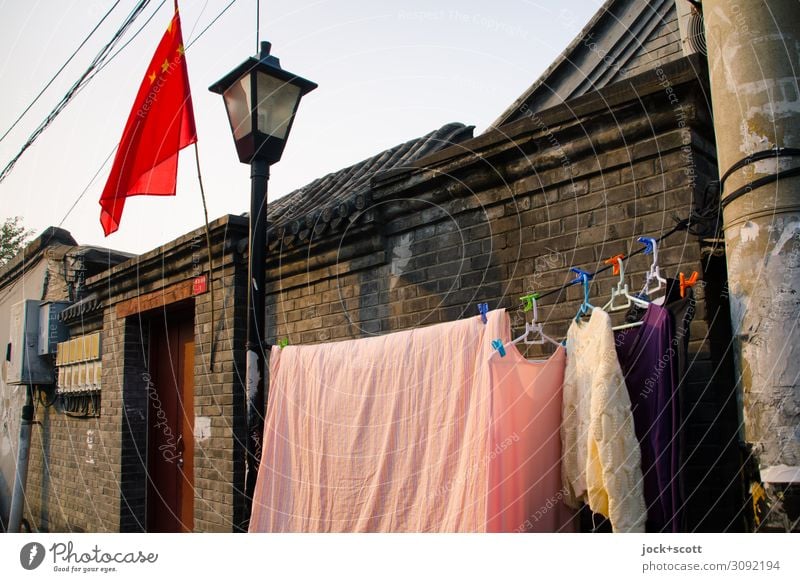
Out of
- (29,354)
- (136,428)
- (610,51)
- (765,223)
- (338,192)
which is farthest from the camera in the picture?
(29,354)

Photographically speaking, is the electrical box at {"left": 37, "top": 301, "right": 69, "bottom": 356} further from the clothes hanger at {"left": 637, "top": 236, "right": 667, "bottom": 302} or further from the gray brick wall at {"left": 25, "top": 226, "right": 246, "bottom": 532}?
the clothes hanger at {"left": 637, "top": 236, "right": 667, "bottom": 302}

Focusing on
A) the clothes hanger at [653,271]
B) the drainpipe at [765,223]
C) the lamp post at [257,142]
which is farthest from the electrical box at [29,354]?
the drainpipe at [765,223]

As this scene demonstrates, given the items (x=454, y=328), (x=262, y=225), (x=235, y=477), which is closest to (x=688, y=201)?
(x=454, y=328)

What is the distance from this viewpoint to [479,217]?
3.55m

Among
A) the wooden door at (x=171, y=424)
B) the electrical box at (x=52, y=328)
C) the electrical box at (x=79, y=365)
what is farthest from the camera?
the electrical box at (x=52, y=328)

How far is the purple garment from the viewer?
2.22 metres

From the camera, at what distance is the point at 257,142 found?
3.50 metres

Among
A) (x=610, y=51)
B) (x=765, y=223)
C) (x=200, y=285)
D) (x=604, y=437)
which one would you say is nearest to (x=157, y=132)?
(x=200, y=285)

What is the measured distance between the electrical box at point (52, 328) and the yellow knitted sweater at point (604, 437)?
7188mm

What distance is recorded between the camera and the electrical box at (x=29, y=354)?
26.6ft

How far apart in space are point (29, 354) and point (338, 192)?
4.91 m

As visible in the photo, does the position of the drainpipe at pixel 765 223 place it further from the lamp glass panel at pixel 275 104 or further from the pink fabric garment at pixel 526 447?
the lamp glass panel at pixel 275 104

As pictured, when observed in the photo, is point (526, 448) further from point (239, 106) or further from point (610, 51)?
point (610, 51)

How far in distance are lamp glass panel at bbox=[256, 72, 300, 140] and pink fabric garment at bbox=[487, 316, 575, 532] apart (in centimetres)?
176
